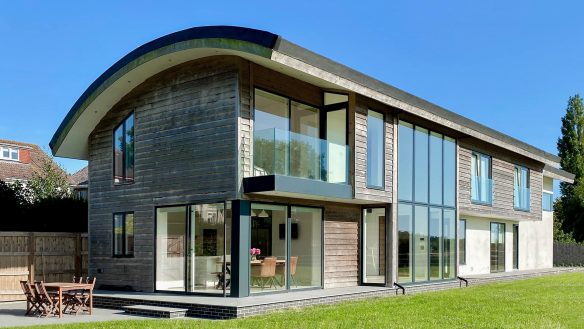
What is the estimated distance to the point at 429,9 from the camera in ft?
58.1

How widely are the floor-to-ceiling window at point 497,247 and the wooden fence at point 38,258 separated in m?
15.5

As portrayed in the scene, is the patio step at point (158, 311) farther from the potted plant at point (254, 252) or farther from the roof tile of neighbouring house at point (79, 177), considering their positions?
the roof tile of neighbouring house at point (79, 177)

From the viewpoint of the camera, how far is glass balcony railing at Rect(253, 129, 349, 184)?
1373cm

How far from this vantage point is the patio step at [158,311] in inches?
490

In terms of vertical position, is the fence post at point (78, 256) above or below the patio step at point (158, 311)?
above

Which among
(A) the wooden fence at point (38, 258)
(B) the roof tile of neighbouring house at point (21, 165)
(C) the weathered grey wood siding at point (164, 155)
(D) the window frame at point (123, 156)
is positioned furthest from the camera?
(B) the roof tile of neighbouring house at point (21, 165)

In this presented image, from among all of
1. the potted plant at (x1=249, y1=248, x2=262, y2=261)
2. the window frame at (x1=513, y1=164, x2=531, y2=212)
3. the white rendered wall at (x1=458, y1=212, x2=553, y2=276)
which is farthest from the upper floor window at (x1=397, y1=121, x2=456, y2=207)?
the window frame at (x1=513, y1=164, x2=531, y2=212)

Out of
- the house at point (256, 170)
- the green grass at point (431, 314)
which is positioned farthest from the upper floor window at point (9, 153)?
the green grass at point (431, 314)

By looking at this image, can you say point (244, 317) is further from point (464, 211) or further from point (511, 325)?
point (464, 211)

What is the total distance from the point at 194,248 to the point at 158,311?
7.51 feet

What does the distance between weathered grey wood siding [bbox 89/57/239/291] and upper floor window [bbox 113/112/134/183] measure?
22 centimetres

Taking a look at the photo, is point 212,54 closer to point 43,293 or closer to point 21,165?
point 43,293

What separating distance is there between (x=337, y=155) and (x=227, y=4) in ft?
16.6

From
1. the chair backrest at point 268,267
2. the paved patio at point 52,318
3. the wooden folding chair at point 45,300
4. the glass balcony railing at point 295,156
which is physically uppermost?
the glass balcony railing at point 295,156
